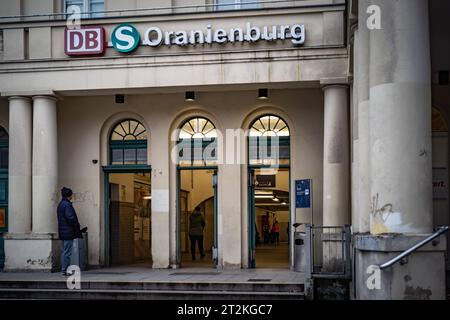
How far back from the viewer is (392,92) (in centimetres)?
1127

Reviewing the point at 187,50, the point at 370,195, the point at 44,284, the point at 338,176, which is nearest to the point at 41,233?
the point at 44,284

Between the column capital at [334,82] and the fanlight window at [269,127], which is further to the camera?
the fanlight window at [269,127]

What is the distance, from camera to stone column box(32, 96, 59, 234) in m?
19.3

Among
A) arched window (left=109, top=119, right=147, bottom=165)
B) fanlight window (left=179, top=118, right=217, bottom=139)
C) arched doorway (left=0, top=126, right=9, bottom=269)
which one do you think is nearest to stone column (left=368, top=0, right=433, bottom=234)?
fanlight window (left=179, top=118, right=217, bottom=139)

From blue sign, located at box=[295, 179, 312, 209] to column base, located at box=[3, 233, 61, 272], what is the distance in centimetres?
611

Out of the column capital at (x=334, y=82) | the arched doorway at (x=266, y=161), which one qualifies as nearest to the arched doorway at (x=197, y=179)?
the arched doorway at (x=266, y=161)

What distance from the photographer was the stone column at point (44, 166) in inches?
760

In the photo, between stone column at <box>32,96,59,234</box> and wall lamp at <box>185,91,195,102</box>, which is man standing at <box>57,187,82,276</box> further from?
wall lamp at <box>185,91,195,102</box>

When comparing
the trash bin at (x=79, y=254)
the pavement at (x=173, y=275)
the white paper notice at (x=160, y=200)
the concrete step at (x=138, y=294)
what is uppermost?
Answer: the white paper notice at (x=160, y=200)

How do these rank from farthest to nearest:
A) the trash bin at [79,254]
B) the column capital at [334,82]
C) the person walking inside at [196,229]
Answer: the person walking inside at [196,229], the trash bin at [79,254], the column capital at [334,82]

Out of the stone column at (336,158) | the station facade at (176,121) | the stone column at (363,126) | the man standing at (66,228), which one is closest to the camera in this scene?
the stone column at (363,126)

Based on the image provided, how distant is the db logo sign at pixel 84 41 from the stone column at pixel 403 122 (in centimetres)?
944

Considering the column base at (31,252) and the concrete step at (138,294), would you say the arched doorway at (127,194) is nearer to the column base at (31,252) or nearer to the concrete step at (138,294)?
the column base at (31,252)

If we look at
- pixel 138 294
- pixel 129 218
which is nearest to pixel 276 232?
pixel 129 218
